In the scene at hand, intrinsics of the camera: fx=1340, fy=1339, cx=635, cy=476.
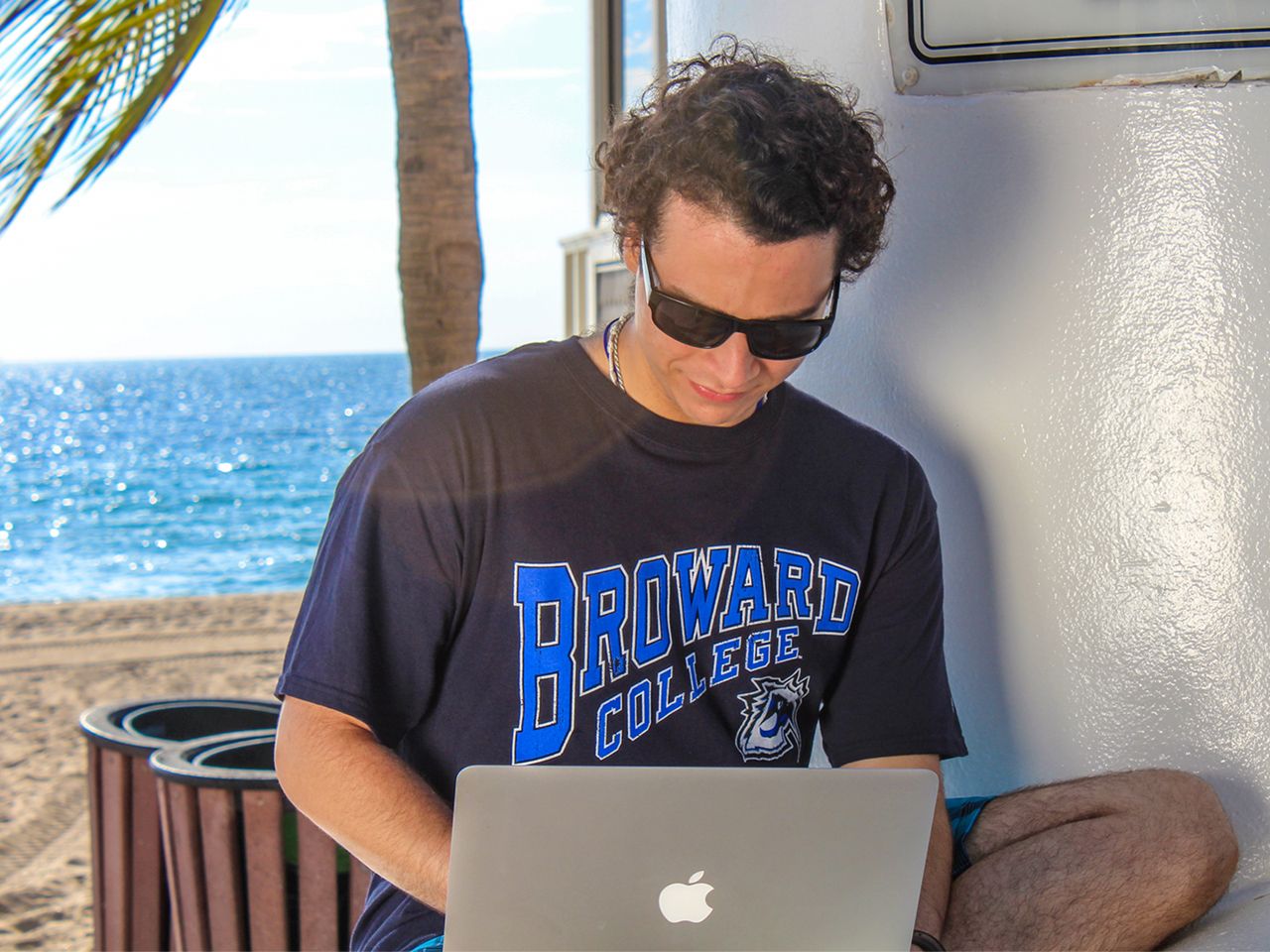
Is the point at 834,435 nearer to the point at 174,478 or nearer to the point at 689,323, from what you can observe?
the point at 689,323

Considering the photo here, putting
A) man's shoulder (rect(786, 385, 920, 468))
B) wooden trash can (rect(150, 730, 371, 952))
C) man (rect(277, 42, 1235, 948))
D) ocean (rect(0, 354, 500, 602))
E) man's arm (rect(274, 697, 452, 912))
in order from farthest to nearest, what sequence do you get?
ocean (rect(0, 354, 500, 602)) → wooden trash can (rect(150, 730, 371, 952)) → man's shoulder (rect(786, 385, 920, 468)) → man (rect(277, 42, 1235, 948)) → man's arm (rect(274, 697, 452, 912))

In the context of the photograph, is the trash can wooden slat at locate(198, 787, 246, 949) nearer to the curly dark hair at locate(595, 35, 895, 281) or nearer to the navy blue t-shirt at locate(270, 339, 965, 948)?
the navy blue t-shirt at locate(270, 339, 965, 948)

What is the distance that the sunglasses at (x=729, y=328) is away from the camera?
75.6 inches

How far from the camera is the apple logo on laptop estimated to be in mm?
1374

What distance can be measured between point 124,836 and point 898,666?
177 cm

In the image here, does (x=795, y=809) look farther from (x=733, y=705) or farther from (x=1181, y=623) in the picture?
(x=1181, y=623)

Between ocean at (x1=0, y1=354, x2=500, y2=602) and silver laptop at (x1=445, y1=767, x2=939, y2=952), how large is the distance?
685 inches

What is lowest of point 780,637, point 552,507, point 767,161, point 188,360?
point 188,360

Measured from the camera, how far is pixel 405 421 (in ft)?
6.49

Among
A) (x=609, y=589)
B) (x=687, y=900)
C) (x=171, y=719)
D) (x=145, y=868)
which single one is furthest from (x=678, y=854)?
(x=171, y=719)

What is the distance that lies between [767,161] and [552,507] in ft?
1.99

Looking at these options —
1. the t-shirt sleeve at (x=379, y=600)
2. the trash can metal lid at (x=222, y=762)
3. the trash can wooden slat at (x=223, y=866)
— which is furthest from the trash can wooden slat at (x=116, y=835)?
the t-shirt sleeve at (x=379, y=600)

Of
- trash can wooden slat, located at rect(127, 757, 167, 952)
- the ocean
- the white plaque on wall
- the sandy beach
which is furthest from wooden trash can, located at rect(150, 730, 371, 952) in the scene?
the ocean

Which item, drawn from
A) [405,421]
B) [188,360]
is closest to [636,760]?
[405,421]
